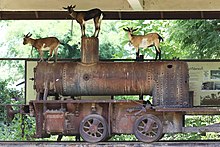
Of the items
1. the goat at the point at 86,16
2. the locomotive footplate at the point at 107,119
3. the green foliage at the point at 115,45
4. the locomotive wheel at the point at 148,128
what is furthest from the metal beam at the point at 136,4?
the locomotive wheel at the point at 148,128

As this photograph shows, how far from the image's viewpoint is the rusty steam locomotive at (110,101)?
10.2m

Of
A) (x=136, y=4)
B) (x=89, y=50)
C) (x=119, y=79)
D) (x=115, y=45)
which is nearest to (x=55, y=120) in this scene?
(x=119, y=79)

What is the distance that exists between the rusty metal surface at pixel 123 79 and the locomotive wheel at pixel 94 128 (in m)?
0.63

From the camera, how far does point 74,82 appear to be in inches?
417

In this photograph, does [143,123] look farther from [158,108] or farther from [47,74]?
[47,74]

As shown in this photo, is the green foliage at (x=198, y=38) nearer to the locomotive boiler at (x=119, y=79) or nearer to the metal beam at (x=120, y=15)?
the metal beam at (x=120, y=15)

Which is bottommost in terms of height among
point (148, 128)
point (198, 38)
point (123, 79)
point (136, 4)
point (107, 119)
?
point (148, 128)

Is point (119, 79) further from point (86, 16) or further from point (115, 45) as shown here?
→ point (115, 45)

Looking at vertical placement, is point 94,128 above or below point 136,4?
below

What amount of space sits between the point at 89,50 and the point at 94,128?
167cm

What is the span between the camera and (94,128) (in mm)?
10195

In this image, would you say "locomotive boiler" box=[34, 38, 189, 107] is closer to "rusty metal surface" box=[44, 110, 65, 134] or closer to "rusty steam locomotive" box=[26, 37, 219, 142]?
"rusty steam locomotive" box=[26, 37, 219, 142]

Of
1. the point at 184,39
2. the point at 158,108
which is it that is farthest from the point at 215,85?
the point at 184,39

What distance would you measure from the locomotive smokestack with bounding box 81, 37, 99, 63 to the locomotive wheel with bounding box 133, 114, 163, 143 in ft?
5.20
